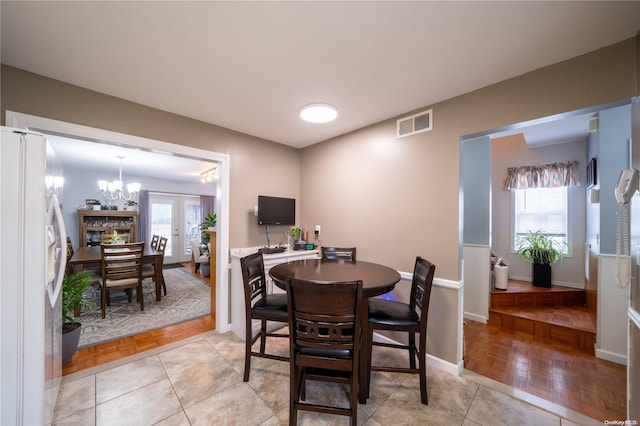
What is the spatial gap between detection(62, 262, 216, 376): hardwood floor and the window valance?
5.25 m

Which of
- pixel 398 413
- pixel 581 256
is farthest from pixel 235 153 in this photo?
pixel 581 256

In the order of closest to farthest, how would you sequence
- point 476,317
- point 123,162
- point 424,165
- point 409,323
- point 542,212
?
point 409,323, point 424,165, point 476,317, point 542,212, point 123,162

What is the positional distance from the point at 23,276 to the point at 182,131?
186 centimetres

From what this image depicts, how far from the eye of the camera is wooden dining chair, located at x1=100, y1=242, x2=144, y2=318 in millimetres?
3180

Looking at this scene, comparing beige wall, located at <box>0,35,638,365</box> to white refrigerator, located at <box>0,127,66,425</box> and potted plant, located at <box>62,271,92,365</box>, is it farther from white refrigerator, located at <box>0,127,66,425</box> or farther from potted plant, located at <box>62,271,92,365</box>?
potted plant, located at <box>62,271,92,365</box>

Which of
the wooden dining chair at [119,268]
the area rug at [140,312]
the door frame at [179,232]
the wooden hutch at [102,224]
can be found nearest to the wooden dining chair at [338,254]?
the area rug at [140,312]

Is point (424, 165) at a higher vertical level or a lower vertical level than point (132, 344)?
higher

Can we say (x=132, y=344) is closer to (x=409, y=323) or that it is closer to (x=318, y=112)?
(x=409, y=323)

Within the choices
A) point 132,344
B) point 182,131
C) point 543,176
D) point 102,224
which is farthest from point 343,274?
point 102,224

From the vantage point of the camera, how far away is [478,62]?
66.7 inches

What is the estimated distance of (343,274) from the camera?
1.94 m

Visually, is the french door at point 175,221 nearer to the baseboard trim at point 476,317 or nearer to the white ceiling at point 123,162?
the white ceiling at point 123,162

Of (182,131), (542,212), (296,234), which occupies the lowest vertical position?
(296,234)

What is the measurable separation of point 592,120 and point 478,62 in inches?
88.4
